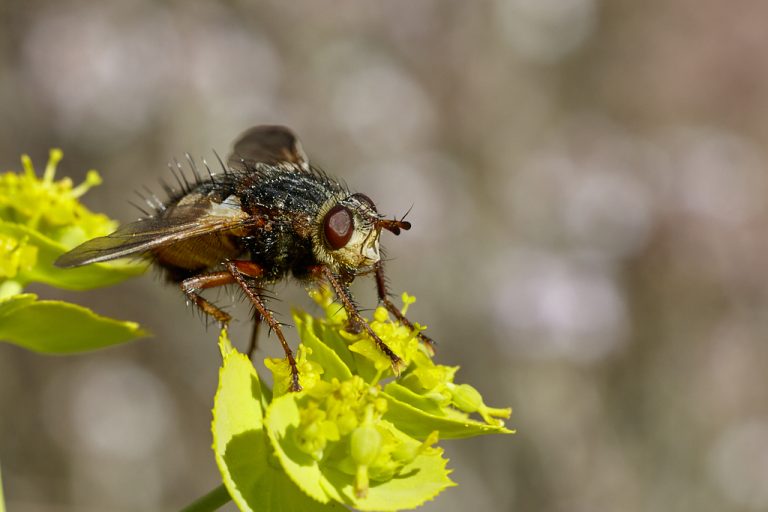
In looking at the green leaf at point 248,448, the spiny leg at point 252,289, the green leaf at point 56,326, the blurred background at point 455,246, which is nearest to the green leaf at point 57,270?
the green leaf at point 56,326

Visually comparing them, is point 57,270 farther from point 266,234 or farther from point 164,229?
point 266,234

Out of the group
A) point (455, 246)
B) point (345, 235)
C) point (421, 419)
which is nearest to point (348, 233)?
point (345, 235)

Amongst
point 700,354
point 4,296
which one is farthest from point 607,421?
point 4,296

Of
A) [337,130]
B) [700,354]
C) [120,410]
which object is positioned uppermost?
[337,130]

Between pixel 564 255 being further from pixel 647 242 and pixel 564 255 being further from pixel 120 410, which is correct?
pixel 120 410

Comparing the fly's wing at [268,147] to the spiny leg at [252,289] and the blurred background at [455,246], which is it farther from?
the blurred background at [455,246]

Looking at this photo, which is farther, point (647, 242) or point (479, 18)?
point (479, 18)
